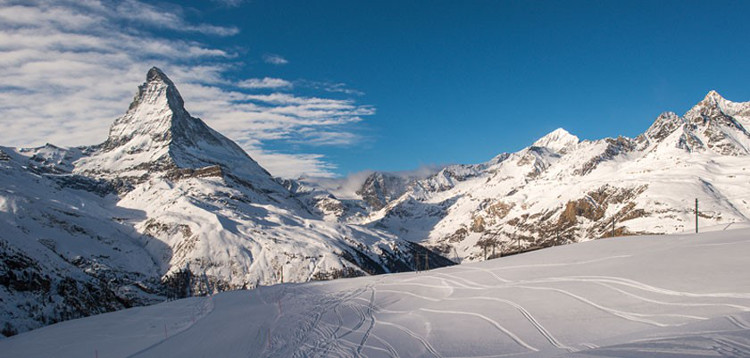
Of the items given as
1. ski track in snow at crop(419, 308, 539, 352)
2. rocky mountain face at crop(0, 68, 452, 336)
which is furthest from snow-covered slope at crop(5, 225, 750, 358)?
rocky mountain face at crop(0, 68, 452, 336)

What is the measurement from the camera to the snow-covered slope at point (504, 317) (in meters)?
18.1

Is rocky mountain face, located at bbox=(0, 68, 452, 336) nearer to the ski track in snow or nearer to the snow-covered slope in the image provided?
the snow-covered slope

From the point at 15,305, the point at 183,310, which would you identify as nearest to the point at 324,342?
the point at 183,310

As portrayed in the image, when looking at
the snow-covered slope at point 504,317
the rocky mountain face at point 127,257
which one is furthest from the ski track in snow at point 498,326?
the rocky mountain face at point 127,257

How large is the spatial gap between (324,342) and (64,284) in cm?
7046

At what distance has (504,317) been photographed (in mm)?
23422

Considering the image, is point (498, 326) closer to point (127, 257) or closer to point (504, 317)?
point (504, 317)

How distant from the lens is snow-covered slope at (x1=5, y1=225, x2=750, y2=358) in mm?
18078

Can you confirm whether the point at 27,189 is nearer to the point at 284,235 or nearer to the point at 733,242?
the point at 284,235

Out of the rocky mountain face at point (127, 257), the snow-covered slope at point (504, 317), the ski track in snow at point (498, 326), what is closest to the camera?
the snow-covered slope at point (504, 317)

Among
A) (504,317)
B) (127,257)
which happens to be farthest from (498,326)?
(127,257)

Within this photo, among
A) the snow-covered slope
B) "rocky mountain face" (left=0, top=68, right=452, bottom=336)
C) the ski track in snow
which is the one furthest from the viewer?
"rocky mountain face" (left=0, top=68, right=452, bottom=336)

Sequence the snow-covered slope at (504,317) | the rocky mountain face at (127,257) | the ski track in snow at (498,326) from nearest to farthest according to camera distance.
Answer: the snow-covered slope at (504,317), the ski track in snow at (498,326), the rocky mountain face at (127,257)

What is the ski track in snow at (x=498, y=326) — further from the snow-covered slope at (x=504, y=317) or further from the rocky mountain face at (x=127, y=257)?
the rocky mountain face at (x=127, y=257)
